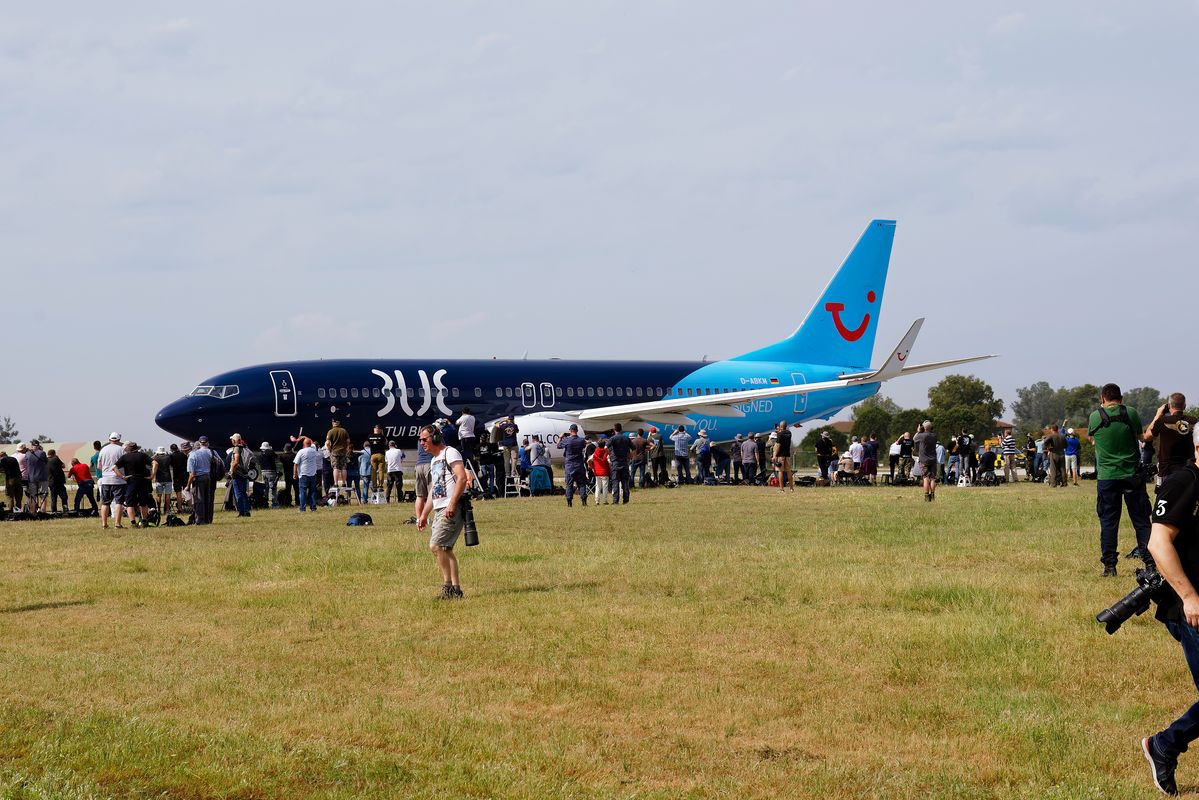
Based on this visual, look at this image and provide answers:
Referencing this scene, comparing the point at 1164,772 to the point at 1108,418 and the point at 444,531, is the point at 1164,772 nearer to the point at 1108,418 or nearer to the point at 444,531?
the point at 1108,418

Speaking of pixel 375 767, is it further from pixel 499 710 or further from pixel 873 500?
pixel 873 500

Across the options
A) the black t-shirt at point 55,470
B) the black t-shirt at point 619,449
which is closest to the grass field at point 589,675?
the black t-shirt at point 619,449

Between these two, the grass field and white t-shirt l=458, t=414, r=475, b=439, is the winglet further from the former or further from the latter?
the grass field

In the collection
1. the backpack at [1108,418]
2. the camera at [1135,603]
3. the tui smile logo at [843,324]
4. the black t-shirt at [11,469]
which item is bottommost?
the camera at [1135,603]

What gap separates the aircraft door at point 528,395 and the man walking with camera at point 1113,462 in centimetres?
2698

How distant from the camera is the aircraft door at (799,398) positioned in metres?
45.2

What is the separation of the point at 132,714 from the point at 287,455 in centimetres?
2196

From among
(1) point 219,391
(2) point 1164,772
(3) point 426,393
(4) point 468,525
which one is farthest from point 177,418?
(2) point 1164,772

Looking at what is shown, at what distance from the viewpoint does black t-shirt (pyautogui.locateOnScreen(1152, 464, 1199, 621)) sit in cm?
567

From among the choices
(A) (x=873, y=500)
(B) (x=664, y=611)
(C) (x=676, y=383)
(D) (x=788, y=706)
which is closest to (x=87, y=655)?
(B) (x=664, y=611)

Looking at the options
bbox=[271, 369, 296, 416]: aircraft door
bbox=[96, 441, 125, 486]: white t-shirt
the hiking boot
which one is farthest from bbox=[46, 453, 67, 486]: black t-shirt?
the hiking boot

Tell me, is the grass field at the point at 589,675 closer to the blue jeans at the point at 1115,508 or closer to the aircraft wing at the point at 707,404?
the blue jeans at the point at 1115,508

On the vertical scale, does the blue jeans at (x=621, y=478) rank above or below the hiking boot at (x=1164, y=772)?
above

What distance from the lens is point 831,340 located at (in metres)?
46.9
